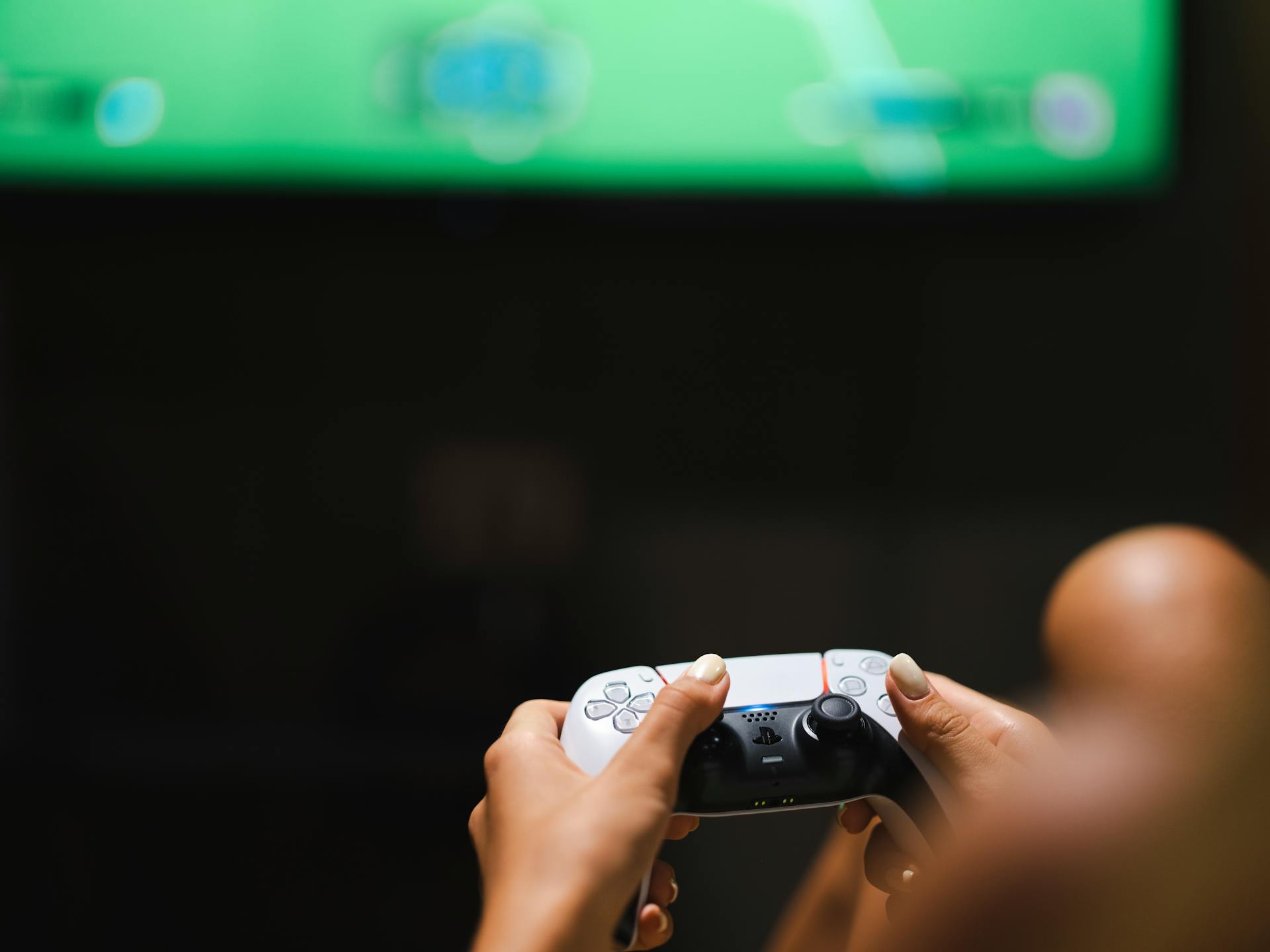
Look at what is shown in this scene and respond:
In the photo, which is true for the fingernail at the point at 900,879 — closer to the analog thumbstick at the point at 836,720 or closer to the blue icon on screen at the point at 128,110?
the analog thumbstick at the point at 836,720

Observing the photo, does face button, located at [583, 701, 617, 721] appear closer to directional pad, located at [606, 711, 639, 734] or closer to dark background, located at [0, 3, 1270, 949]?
directional pad, located at [606, 711, 639, 734]

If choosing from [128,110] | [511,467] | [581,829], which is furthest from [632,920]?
[128,110]

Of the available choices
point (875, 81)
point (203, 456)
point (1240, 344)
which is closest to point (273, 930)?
point (203, 456)

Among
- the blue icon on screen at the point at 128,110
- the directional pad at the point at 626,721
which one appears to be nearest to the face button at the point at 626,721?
the directional pad at the point at 626,721

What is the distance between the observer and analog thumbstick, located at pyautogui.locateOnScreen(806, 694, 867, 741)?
16.4 inches

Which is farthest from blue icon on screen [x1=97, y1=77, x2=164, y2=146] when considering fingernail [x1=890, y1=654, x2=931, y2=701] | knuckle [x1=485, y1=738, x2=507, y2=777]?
fingernail [x1=890, y1=654, x2=931, y2=701]

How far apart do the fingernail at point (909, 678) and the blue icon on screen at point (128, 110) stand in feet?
3.53

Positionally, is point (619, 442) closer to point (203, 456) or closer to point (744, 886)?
point (203, 456)

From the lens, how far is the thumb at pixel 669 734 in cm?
38

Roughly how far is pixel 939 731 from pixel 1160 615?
4.7 inches

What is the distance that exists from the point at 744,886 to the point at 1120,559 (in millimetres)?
334

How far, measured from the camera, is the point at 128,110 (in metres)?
1.01

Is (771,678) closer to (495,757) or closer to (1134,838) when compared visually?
(495,757)

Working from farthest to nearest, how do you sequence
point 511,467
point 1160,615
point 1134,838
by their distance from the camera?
point 511,467, point 1160,615, point 1134,838
